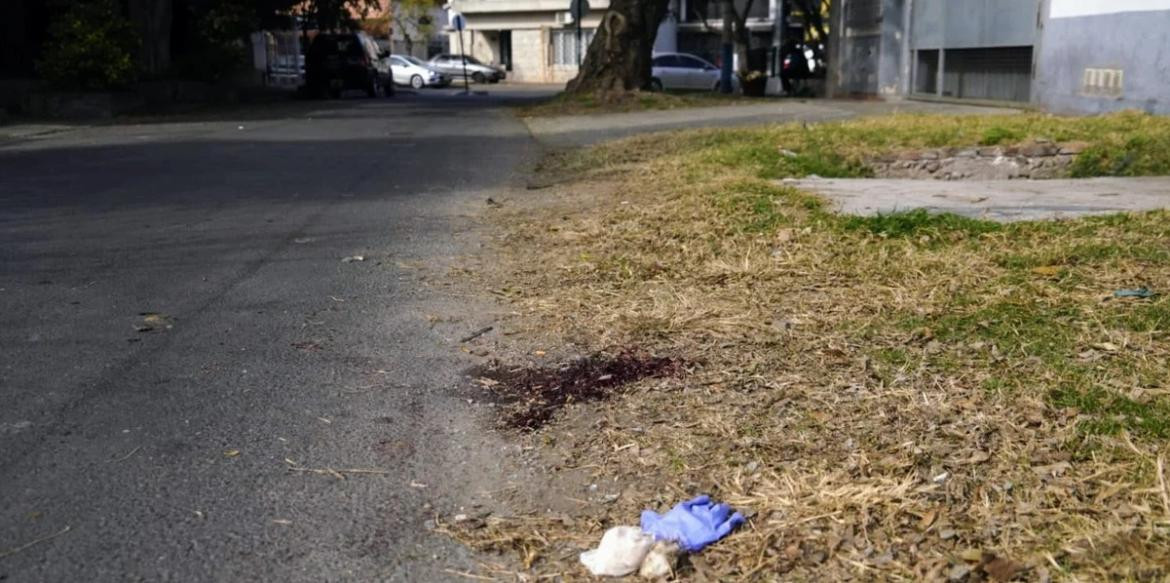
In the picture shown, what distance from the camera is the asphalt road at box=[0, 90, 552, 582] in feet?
10.8

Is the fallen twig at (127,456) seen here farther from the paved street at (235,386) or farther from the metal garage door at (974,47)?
the metal garage door at (974,47)

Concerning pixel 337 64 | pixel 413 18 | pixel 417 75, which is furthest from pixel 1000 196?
pixel 413 18

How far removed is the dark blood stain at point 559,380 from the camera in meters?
4.34

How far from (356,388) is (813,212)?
3.90 m

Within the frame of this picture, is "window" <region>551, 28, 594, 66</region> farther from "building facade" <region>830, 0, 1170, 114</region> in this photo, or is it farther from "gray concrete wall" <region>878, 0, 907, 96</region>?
"gray concrete wall" <region>878, 0, 907, 96</region>

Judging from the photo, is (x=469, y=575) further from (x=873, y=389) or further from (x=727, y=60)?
(x=727, y=60)

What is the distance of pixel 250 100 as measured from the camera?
30.3 metres

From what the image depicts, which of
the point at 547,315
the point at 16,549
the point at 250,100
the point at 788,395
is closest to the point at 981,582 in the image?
the point at 788,395

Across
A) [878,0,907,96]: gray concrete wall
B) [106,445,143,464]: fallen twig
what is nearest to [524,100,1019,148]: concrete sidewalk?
[878,0,907,96]: gray concrete wall

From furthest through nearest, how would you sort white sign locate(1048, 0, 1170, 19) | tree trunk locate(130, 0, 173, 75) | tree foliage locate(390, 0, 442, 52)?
tree foliage locate(390, 0, 442, 52), tree trunk locate(130, 0, 173, 75), white sign locate(1048, 0, 1170, 19)

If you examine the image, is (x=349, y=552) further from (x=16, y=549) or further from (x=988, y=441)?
(x=988, y=441)

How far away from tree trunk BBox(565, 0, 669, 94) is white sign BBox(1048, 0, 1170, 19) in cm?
950

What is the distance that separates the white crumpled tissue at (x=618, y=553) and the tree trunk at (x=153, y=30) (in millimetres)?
24918

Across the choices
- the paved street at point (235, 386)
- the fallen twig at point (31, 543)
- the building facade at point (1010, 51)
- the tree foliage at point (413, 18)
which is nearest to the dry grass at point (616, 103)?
the building facade at point (1010, 51)
